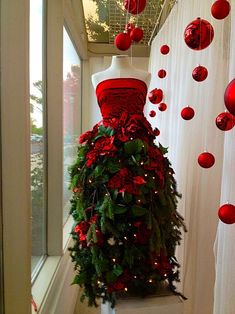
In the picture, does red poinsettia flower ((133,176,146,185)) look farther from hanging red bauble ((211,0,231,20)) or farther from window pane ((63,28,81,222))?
window pane ((63,28,81,222))

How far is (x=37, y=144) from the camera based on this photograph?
164cm

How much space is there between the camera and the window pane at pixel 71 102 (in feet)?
8.68

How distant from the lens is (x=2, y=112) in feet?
3.22

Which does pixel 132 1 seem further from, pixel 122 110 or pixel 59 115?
pixel 59 115

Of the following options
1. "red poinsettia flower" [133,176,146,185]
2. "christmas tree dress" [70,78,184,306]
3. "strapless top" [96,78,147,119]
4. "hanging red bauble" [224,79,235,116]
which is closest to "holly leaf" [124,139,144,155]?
"christmas tree dress" [70,78,184,306]

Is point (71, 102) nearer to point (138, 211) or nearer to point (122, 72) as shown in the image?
point (122, 72)

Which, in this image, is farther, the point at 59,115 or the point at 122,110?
the point at 59,115

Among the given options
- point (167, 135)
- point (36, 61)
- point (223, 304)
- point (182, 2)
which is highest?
point (182, 2)

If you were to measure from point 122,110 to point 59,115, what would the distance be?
52 centimetres

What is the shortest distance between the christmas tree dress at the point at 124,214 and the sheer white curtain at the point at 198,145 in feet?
0.57

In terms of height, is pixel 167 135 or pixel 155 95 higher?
pixel 155 95

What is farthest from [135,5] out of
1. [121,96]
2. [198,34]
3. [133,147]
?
[133,147]

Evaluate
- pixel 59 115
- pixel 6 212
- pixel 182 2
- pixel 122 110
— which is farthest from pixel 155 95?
pixel 6 212

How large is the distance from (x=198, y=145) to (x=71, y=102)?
6.05ft
